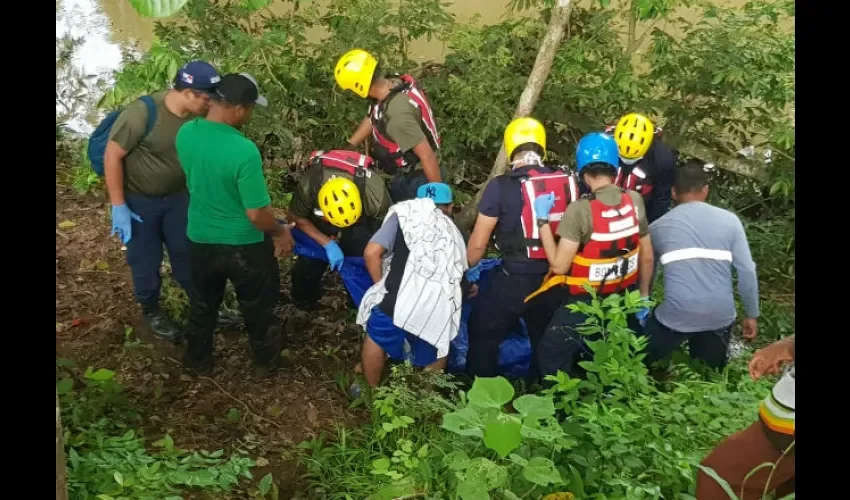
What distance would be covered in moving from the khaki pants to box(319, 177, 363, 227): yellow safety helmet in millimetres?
1810

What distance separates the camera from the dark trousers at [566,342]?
A: 275cm

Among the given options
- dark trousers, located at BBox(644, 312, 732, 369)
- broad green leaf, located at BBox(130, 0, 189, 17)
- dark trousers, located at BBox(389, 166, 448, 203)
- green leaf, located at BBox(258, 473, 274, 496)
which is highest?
broad green leaf, located at BBox(130, 0, 189, 17)

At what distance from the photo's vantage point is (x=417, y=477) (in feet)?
8.05

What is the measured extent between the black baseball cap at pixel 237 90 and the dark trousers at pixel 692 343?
6.69 feet

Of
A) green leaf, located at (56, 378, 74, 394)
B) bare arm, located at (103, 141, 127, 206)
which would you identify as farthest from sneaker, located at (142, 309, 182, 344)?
bare arm, located at (103, 141, 127, 206)

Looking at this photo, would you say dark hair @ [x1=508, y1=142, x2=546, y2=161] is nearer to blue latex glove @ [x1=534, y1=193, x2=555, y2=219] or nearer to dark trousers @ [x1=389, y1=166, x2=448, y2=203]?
blue latex glove @ [x1=534, y1=193, x2=555, y2=219]

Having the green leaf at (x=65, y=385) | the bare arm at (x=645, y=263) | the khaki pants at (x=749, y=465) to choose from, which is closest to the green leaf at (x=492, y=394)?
the khaki pants at (x=749, y=465)

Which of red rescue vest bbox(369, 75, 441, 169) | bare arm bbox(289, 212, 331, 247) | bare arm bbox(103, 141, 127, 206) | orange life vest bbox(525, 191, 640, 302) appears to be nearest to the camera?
bare arm bbox(103, 141, 127, 206)

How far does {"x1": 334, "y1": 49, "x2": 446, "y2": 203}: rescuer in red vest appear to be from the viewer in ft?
10.3

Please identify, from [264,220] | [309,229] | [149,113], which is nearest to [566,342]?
[309,229]

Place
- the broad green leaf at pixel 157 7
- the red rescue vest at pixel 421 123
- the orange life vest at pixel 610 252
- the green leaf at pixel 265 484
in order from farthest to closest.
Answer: the red rescue vest at pixel 421 123 < the orange life vest at pixel 610 252 < the green leaf at pixel 265 484 < the broad green leaf at pixel 157 7

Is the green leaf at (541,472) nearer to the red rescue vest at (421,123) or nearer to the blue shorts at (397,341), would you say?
the blue shorts at (397,341)
